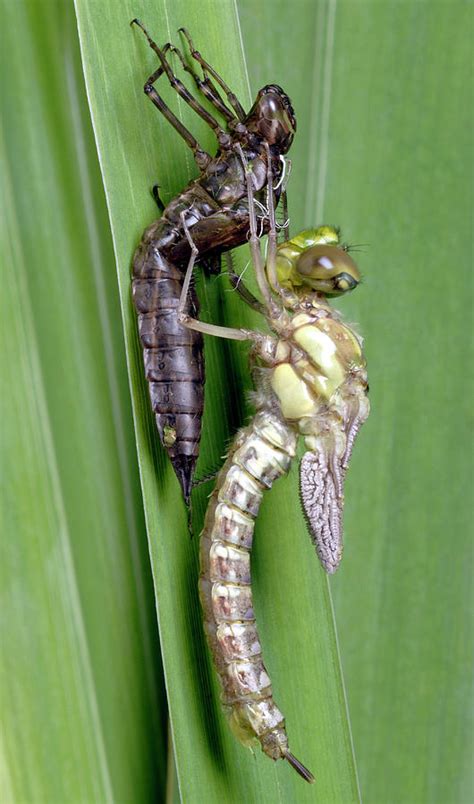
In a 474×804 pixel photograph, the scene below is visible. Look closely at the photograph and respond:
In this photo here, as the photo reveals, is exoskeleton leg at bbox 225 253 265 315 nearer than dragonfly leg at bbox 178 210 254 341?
No

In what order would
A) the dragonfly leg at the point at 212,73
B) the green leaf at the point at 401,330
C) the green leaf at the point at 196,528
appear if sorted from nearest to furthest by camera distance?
the green leaf at the point at 196,528, the dragonfly leg at the point at 212,73, the green leaf at the point at 401,330

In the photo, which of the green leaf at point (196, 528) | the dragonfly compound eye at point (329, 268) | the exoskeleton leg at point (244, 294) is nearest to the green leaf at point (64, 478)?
the green leaf at point (196, 528)

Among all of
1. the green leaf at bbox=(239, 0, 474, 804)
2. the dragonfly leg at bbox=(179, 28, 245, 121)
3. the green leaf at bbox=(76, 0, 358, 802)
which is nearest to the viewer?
the green leaf at bbox=(76, 0, 358, 802)

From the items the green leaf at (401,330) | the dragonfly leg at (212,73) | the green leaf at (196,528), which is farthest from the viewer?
the green leaf at (401,330)

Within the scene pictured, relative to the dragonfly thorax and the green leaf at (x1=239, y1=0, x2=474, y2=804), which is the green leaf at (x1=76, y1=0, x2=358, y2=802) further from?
the green leaf at (x1=239, y1=0, x2=474, y2=804)

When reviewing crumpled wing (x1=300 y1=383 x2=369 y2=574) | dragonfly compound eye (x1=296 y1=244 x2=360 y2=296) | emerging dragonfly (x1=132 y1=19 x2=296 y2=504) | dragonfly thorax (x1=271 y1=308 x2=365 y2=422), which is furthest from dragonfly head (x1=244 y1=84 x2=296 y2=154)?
crumpled wing (x1=300 y1=383 x2=369 y2=574)

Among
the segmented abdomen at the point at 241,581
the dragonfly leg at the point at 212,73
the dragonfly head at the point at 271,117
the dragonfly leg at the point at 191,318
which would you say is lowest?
the segmented abdomen at the point at 241,581

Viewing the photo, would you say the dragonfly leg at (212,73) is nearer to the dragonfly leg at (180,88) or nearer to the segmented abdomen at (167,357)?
the dragonfly leg at (180,88)

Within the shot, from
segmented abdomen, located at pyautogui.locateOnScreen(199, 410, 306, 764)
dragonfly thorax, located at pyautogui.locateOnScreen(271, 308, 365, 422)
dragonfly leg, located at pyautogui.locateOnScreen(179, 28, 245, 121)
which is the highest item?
dragonfly leg, located at pyautogui.locateOnScreen(179, 28, 245, 121)
